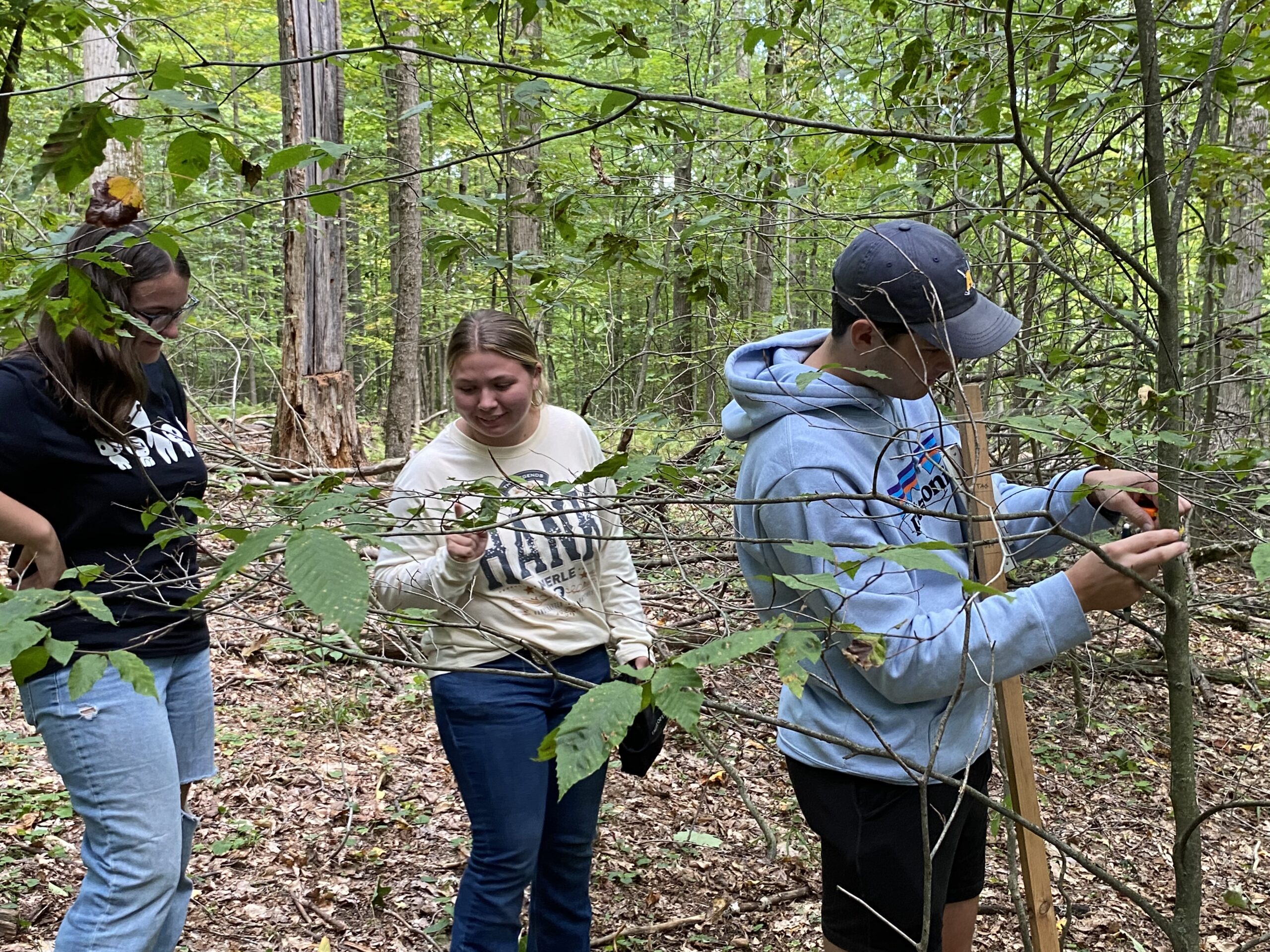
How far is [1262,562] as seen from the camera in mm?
1080

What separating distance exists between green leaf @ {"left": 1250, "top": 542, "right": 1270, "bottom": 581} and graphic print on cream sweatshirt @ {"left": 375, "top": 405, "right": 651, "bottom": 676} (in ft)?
3.99

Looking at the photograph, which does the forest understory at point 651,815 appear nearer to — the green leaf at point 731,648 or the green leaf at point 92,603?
the green leaf at point 92,603

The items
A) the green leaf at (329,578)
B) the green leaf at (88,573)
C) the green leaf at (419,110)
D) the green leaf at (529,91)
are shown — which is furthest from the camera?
the green leaf at (419,110)

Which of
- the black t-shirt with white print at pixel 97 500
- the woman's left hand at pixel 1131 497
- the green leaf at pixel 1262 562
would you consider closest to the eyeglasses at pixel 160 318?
the black t-shirt with white print at pixel 97 500

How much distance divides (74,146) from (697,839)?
314cm

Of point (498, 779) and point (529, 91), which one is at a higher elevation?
point (529, 91)

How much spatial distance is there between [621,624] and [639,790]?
5.78 feet

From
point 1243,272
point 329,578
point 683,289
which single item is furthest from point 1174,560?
point 1243,272

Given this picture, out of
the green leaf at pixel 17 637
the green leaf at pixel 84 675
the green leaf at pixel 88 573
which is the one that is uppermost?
the green leaf at pixel 17 637

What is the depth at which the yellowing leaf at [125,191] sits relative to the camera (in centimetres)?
171

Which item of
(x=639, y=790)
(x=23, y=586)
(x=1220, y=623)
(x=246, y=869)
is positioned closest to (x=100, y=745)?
(x=23, y=586)

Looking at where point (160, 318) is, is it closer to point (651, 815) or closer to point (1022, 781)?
point (1022, 781)

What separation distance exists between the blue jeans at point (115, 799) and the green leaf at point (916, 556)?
Answer: 1598 mm

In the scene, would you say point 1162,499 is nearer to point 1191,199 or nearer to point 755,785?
point 755,785
